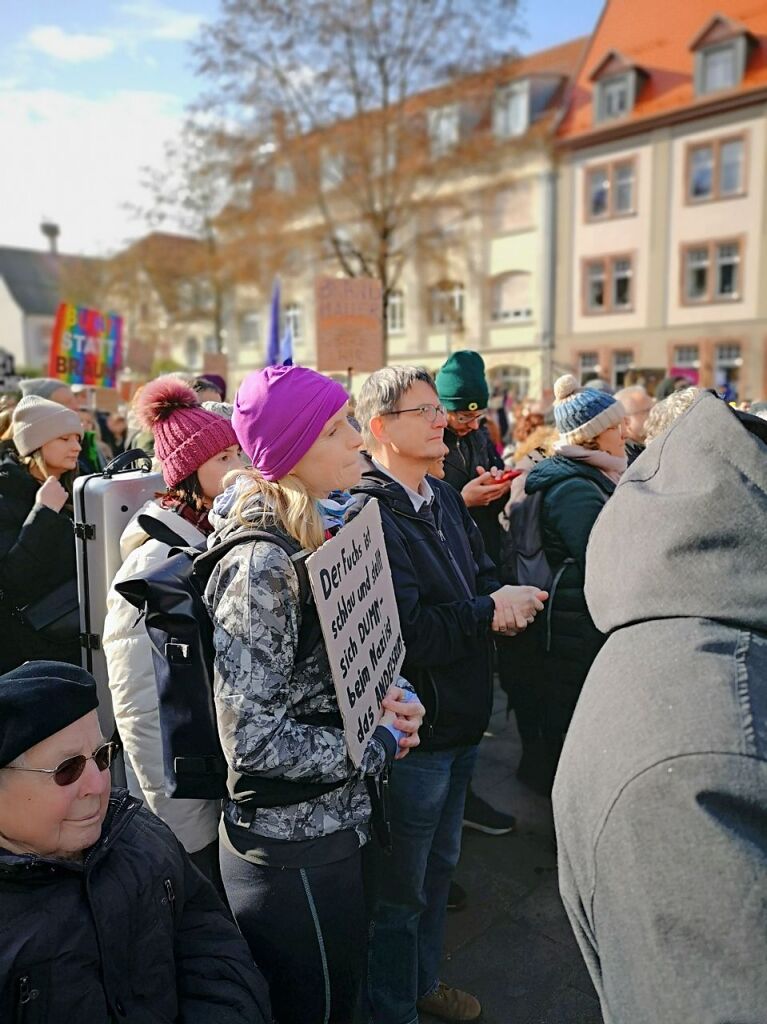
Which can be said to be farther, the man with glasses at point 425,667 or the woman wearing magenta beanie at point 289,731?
the man with glasses at point 425,667

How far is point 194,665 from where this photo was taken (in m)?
1.61

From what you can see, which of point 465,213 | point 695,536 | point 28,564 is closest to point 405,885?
point 695,536

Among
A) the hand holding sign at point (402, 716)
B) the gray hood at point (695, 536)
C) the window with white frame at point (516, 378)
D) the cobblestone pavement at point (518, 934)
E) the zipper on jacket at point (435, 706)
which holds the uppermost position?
the window with white frame at point (516, 378)

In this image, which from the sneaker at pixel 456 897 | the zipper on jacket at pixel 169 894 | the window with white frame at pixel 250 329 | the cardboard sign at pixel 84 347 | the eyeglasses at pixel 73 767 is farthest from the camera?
the window with white frame at pixel 250 329

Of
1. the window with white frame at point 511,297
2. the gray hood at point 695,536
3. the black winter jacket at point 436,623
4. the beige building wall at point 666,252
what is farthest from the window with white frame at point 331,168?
the gray hood at point 695,536

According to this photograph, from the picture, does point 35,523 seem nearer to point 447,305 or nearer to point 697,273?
point 697,273

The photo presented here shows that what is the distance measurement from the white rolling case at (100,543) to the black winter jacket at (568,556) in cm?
155

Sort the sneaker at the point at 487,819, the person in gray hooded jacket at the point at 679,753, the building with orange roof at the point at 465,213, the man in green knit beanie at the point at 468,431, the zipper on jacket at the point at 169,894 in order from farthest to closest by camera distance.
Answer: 1. the building with orange roof at the point at 465,213
2. the man in green knit beanie at the point at 468,431
3. the sneaker at the point at 487,819
4. the zipper on jacket at the point at 169,894
5. the person in gray hooded jacket at the point at 679,753

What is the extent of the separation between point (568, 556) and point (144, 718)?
172 cm

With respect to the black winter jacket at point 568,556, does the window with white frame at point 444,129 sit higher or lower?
higher

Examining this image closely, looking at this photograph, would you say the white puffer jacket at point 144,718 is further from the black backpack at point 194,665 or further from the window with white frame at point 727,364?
the window with white frame at point 727,364

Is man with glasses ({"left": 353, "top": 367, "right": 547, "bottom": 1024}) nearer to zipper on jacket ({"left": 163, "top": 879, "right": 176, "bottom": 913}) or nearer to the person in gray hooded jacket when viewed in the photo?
zipper on jacket ({"left": 163, "top": 879, "right": 176, "bottom": 913})

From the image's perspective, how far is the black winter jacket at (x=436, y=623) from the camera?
2.14 meters

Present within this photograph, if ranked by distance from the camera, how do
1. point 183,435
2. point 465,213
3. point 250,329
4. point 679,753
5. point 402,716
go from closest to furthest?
point 679,753, point 402,716, point 183,435, point 465,213, point 250,329
